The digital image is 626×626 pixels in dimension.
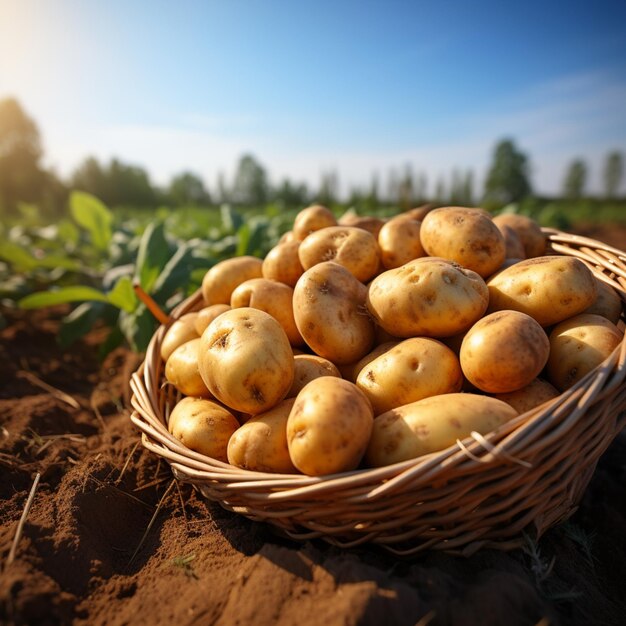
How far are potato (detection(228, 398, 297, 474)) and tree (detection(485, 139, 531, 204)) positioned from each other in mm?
40881

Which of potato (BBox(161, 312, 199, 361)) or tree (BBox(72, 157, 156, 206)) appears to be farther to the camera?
tree (BBox(72, 157, 156, 206))

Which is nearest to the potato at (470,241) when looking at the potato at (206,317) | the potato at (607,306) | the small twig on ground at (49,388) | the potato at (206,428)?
the potato at (607,306)

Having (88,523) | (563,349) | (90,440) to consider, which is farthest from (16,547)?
(563,349)

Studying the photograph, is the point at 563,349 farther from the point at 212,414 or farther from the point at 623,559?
the point at 212,414

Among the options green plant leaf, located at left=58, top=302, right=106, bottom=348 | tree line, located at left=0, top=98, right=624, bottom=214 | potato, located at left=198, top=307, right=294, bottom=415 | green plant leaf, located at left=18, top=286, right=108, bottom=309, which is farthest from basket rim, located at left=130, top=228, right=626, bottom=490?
tree line, located at left=0, top=98, right=624, bottom=214

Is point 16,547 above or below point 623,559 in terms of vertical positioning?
above

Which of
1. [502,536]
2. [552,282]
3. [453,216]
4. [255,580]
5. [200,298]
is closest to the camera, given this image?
→ [255,580]

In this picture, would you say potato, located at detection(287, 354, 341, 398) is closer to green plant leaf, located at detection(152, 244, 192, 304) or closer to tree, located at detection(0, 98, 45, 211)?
green plant leaf, located at detection(152, 244, 192, 304)

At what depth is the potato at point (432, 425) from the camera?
131 centimetres

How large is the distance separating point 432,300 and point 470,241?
46 centimetres

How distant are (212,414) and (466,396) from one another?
Answer: 3.20ft

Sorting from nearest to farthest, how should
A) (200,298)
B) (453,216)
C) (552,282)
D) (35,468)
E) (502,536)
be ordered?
(502,536) < (552,282) < (35,468) < (453,216) < (200,298)

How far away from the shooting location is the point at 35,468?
1.87 meters

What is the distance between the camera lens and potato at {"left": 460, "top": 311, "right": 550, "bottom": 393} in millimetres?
1421
